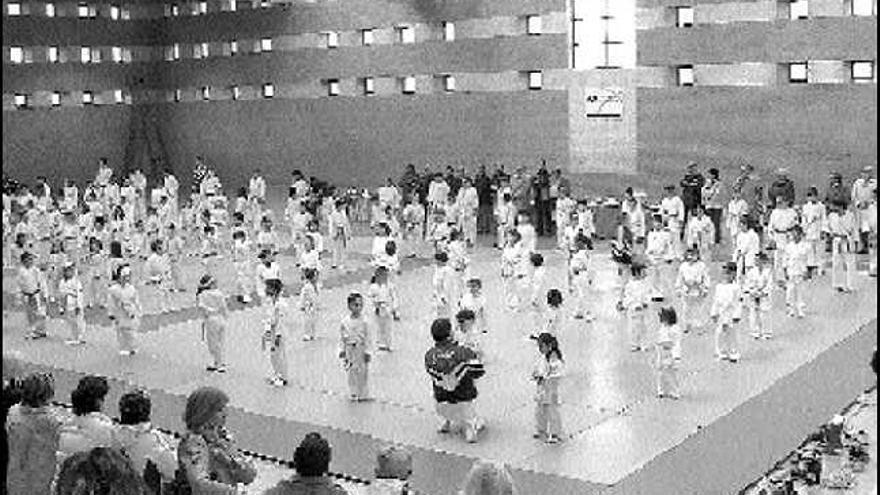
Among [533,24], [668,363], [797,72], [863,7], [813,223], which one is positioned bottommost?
[668,363]

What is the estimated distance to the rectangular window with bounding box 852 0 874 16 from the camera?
26.5 m

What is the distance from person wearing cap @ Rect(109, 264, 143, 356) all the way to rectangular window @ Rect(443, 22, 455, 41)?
19016 mm

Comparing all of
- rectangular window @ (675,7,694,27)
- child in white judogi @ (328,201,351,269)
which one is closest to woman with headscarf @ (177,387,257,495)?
child in white judogi @ (328,201,351,269)

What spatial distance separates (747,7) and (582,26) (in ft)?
15.2

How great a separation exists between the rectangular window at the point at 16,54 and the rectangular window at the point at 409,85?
14.1 m

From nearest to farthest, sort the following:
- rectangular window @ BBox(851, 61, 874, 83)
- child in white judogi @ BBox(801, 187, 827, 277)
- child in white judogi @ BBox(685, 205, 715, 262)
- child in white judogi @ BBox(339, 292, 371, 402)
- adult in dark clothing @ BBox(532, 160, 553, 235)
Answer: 1. child in white judogi @ BBox(339, 292, 371, 402)
2. child in white judogi @ BBox(801, 187, 827, 277)
3. child in white judogi @ BBox(685, 205, 715, 262)
4. rectangular window @ BBox(851, 61, 874, 83)
5. adult in dark clothing @ BBox(532, 160, 553, 235)

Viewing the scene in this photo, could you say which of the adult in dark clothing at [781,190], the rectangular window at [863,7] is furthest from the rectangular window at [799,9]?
the adult in dark clothing at [781,190]

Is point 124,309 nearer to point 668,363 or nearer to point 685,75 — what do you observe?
point 668,363

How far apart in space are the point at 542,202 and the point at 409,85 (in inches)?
344

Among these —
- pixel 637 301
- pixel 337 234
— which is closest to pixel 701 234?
pixel 637 301

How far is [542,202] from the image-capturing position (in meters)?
28.4

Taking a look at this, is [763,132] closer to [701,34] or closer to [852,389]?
[701,34]

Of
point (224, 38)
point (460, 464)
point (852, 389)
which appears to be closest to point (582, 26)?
point (224, 38)

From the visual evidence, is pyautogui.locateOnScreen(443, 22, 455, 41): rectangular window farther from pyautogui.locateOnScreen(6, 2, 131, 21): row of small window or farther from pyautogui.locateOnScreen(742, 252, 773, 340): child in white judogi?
pyautogui.locateOnScreen(742, 252, 773, 340): child in white judogi
